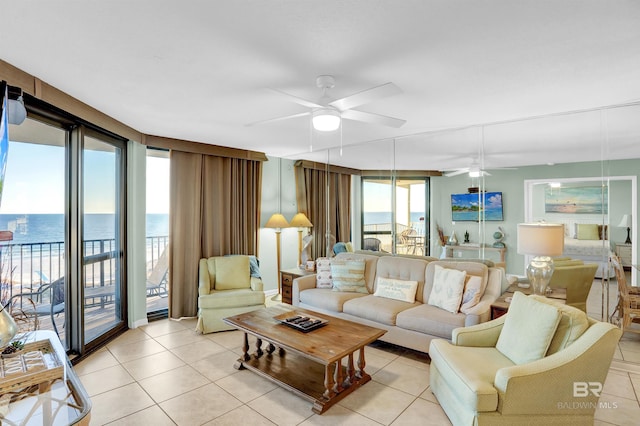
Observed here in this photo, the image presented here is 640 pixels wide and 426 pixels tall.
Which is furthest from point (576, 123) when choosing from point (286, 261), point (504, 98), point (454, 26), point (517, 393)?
point (286, 261)

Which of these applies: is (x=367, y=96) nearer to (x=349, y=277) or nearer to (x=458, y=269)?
(x=458, y=269)

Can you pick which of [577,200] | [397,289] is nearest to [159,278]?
[397,289]

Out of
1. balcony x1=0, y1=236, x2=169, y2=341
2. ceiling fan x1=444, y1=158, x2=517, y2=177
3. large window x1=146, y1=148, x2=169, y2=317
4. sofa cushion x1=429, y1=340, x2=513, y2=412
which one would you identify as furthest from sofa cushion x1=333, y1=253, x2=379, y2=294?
balcony x1=0, y1=236, x2=169, y2=341

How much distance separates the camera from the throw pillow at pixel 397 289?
377cm

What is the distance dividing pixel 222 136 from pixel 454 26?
3262mm

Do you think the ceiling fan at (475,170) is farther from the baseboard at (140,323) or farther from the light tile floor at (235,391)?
the baseboard at (140,323)

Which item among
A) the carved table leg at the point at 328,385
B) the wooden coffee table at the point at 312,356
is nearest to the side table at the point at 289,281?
the wooden coffee table at the point at 312,356

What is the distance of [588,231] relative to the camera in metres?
3.54

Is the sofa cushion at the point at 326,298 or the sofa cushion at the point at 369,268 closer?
the sofa cushion at the point at 326,298

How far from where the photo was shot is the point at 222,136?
4328 millimetres

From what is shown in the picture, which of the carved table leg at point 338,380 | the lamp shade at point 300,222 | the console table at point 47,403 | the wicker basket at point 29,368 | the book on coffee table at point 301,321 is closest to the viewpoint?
the console table at point 47,403

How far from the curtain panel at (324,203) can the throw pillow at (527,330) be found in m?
3.56

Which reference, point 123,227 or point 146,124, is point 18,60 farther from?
point 123,227

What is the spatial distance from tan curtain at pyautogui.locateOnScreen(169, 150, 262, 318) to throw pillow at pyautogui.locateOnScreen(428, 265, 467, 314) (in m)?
3.04
